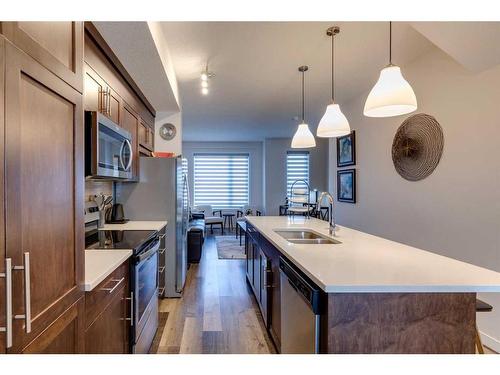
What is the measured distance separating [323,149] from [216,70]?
17.6 ft

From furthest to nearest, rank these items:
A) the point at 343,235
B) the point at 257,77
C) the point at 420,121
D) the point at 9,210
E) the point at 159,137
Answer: the point at 159,137 < the point at 257,77 < the point at 420,121 < the point at 343,235 < the point at 9,210

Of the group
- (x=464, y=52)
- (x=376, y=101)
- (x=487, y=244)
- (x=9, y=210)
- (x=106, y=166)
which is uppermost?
(x=464, y=52)

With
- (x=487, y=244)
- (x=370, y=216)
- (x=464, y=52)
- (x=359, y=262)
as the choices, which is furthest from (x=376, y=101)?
(x=370, y=216)

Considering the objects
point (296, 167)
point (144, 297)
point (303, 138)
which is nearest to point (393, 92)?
point (303, 138)

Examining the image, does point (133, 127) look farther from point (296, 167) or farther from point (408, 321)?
point (296, 167)

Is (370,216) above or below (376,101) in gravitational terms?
below

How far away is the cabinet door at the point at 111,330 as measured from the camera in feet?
4.29

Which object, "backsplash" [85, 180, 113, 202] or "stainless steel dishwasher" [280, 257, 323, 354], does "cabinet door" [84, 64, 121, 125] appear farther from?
"stainless steel dishwasher" [280, 257, 323, 354]

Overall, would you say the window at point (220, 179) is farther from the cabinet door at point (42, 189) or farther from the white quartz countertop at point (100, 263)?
the cabinet door at point (42, 189)

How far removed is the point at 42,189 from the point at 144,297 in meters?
1.38

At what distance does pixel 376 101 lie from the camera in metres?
1.74

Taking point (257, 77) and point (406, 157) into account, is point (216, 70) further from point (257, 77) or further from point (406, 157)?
point (406, 157)

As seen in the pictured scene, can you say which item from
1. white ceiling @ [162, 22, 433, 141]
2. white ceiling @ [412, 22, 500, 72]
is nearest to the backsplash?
white ceiling @ [162, 22, 433, 141]

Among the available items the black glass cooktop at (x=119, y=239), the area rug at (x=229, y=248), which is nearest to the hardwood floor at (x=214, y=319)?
the black glass cooktop at (x=119, y=239)
